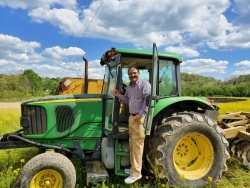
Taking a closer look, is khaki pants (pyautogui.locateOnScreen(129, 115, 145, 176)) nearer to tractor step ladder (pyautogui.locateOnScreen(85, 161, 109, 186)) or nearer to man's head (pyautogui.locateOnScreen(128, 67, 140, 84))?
tractor step ladder (pyautogui.locateOnScreen(85, 161, 109, 186))

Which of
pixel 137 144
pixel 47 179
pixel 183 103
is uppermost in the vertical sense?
pixel 183 103

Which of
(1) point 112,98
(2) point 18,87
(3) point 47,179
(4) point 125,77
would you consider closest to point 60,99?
(1) point 112,98

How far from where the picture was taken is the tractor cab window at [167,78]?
4.33m

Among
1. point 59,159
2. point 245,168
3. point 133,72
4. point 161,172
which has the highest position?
point 133,72

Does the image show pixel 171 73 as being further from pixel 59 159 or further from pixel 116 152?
pixel 59 159

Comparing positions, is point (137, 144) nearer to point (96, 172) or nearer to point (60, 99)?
point (96, 172)

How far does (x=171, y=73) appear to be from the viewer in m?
4.47

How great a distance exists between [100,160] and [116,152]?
51cm

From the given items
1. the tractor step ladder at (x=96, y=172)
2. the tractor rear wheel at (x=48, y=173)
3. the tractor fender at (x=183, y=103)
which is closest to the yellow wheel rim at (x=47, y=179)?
the tractor rear wheel at (x=48, y=173)

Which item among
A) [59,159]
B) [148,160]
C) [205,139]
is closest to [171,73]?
[205,139]

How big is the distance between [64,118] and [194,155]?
250 centimetres

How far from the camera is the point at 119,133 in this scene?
3.99 meters

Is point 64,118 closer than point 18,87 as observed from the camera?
Yes

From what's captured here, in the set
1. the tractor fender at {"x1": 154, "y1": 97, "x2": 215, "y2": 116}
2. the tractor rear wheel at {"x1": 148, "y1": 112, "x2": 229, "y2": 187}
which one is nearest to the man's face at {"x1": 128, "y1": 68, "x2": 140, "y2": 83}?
the tractor fender at {"x1": 154, "y1": 97, "x2": 215, "y2": 116}
